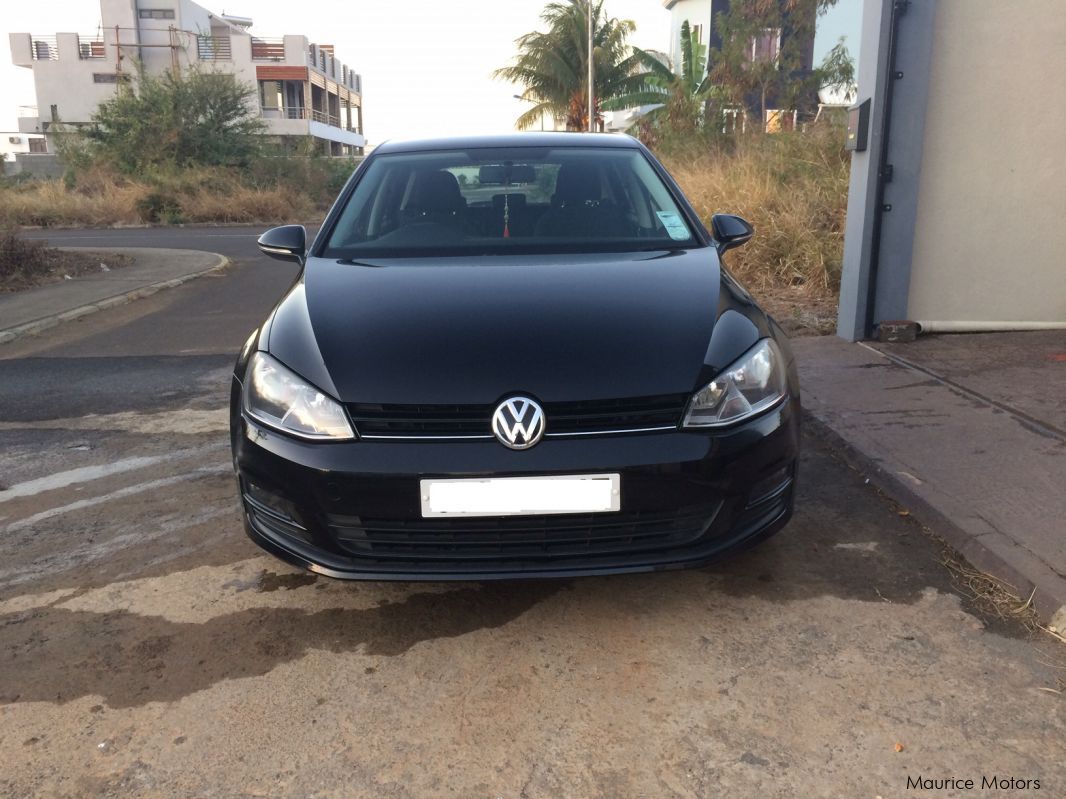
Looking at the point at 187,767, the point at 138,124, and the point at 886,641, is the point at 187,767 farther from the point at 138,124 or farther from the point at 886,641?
the point at 138,124

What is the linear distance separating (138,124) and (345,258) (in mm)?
26301

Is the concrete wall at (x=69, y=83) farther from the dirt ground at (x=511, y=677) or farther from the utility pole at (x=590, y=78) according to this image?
the dirt ground at (x=511, y=677)

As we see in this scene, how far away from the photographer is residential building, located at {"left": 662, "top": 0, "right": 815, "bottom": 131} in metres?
17.2

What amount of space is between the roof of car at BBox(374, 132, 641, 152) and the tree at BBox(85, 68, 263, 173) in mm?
24749

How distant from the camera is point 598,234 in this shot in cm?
370

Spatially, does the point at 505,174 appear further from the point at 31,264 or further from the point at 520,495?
the point at 31,264

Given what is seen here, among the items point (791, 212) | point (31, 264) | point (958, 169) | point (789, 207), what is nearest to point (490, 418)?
point (958, 169)

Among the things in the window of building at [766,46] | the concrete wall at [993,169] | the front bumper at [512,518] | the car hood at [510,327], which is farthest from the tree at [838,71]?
the front bumper at [512,518]

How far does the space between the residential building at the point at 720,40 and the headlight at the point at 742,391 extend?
1233cm

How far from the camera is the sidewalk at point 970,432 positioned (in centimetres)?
312

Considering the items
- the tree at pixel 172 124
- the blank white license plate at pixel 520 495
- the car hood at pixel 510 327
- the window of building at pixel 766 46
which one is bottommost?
the blank white license plate at pixel 520 495

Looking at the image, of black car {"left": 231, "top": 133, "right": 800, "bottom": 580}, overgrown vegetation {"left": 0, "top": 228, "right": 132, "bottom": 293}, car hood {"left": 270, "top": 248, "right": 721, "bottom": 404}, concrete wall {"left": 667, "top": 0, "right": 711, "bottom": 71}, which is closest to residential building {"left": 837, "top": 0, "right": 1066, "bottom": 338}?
car hood {"left": 270, "top": 248, "right": 721, "bottom": 404}

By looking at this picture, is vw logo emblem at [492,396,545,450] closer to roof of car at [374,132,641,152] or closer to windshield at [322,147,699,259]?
windshield at [322,147,699,259]

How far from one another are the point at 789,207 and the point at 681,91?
408 inches
